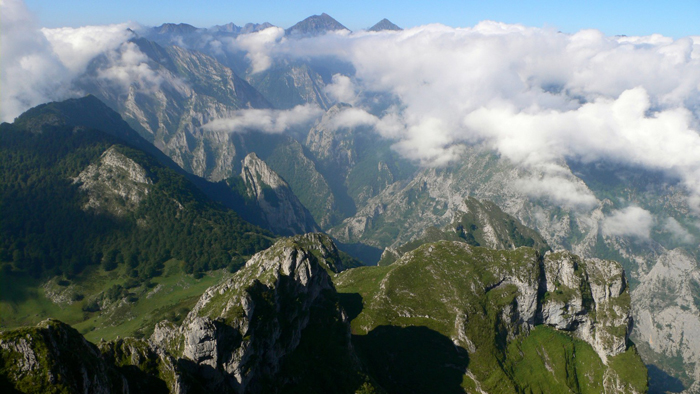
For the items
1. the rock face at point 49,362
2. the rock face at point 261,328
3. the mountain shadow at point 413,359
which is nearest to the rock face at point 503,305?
the mountain shadow at point 413,359

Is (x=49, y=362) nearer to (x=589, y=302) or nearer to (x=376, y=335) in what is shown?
(x=376, y=335)

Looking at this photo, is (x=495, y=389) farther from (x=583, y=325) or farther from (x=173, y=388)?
(x=173, y=388)

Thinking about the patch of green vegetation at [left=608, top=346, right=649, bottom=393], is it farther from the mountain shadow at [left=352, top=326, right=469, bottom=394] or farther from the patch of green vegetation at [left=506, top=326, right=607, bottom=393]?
the mountain shadow at [left=352, top=326, right=469, bottom=394]

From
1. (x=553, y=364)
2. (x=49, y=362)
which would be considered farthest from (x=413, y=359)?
(x=49, y=362)

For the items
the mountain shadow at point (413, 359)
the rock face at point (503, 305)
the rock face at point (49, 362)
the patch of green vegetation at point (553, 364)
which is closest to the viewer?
the rock face at point (49, 362)

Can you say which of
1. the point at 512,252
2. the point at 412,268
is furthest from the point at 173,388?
the point at 512,252

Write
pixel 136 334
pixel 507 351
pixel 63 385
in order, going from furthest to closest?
pixel 136 334 → pixel 507 351 → pixel 63 385

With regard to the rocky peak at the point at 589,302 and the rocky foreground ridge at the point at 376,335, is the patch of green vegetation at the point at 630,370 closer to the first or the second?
the rocky foreground ridge at the point at 376,335

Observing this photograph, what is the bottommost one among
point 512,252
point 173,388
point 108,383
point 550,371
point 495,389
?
point 550,371
